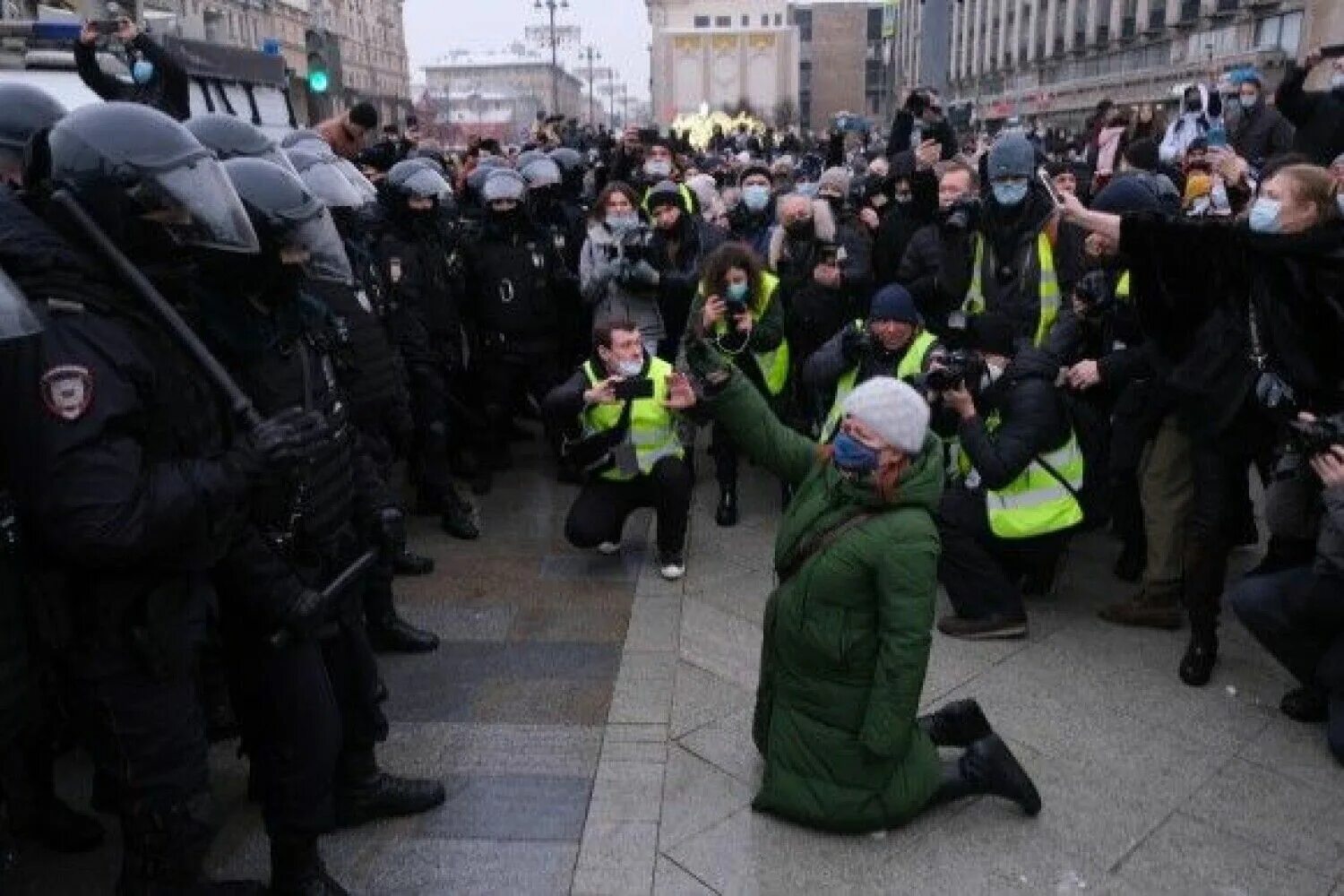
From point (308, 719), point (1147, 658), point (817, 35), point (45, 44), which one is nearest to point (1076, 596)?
point (1147, 658)

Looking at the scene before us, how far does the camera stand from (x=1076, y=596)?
5.07 metres

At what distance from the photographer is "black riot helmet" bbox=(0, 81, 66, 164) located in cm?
330

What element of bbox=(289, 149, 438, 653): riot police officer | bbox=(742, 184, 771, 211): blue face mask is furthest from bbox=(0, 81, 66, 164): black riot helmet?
bbox=(742, 184, 771, 211): blue face mask

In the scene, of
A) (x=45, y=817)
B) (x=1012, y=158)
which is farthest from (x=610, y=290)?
(x=45, y=817)

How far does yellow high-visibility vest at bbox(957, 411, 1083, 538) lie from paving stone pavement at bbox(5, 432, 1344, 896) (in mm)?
483

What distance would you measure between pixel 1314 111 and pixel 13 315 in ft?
23.8

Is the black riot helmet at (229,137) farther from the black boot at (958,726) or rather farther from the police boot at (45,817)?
the black boot at (958,726)

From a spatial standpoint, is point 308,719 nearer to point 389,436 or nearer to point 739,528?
point 389,436

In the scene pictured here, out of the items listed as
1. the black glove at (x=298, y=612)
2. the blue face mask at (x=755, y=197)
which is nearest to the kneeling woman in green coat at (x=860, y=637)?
the black glove at (x=298, y=612)

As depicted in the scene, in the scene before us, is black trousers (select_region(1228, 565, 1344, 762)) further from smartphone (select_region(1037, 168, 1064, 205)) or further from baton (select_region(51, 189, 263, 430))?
baton (select_region(51, 189, 263, 430))

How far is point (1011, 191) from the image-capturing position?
5.18 meters

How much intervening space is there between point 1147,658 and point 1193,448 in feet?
2.93

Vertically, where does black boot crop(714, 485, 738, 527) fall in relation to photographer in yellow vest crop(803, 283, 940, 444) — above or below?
below

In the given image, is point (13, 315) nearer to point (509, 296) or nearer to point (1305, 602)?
point (1305, 602)
